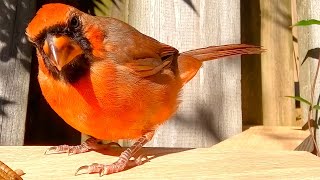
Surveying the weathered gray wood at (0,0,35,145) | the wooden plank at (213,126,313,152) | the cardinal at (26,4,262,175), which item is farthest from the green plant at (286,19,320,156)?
the weathered gray wood at (0,0,35,145)

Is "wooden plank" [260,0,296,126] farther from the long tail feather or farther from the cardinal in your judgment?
the cardinal

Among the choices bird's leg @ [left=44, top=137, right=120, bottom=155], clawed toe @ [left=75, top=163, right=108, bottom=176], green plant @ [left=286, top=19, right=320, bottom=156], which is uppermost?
green plant @ [left=286, top=19, right=320, bottom=156]

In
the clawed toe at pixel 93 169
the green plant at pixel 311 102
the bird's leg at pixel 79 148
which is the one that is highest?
the green plant at pixel 311 102

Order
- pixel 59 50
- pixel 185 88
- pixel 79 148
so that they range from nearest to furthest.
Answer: pixel 59 50
pixel 79 148
pixel 185 88

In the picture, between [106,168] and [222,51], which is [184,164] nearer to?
[106,168]

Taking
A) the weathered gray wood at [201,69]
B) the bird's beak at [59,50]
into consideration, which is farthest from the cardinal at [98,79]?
the weathered gray wood at [201,69]

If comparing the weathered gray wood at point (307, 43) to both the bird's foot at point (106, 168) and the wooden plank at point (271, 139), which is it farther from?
the bird's foot at point (106, 168)

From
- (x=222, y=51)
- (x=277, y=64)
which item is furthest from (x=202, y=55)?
(x=277, y=64)
